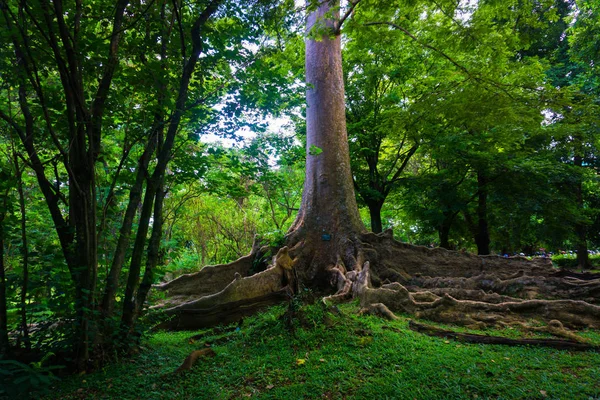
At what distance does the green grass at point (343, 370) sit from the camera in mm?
2633

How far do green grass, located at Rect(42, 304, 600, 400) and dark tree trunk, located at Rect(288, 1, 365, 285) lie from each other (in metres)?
2.51

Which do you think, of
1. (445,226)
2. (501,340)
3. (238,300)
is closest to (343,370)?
(501,340)

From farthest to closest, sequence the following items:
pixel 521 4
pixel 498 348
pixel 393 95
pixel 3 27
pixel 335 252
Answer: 1. pixel 393 95
2. pixel 335 252
3. pixel 521 4
4. pixel 498 348
5. pixel 3 27

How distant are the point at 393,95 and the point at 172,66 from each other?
721cm

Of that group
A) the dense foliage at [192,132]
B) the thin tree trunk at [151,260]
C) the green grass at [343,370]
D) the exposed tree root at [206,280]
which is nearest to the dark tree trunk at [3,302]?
the dense foliage at [192,132]

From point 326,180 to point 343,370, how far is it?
14.7 feet

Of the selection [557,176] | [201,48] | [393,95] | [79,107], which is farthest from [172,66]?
[557,176]

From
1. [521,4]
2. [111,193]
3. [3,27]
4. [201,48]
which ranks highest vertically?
[521,4]

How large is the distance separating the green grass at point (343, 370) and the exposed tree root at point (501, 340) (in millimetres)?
147

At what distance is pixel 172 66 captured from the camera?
359 cm

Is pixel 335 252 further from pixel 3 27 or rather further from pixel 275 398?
pixel 3 27

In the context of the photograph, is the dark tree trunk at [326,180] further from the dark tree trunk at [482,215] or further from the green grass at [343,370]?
the dark tree trunk at [482,215]

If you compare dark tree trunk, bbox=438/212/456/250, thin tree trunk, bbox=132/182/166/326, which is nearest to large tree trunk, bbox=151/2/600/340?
thin tree trunk, bbox=132/182/166/326

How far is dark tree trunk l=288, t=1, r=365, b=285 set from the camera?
6.52m
